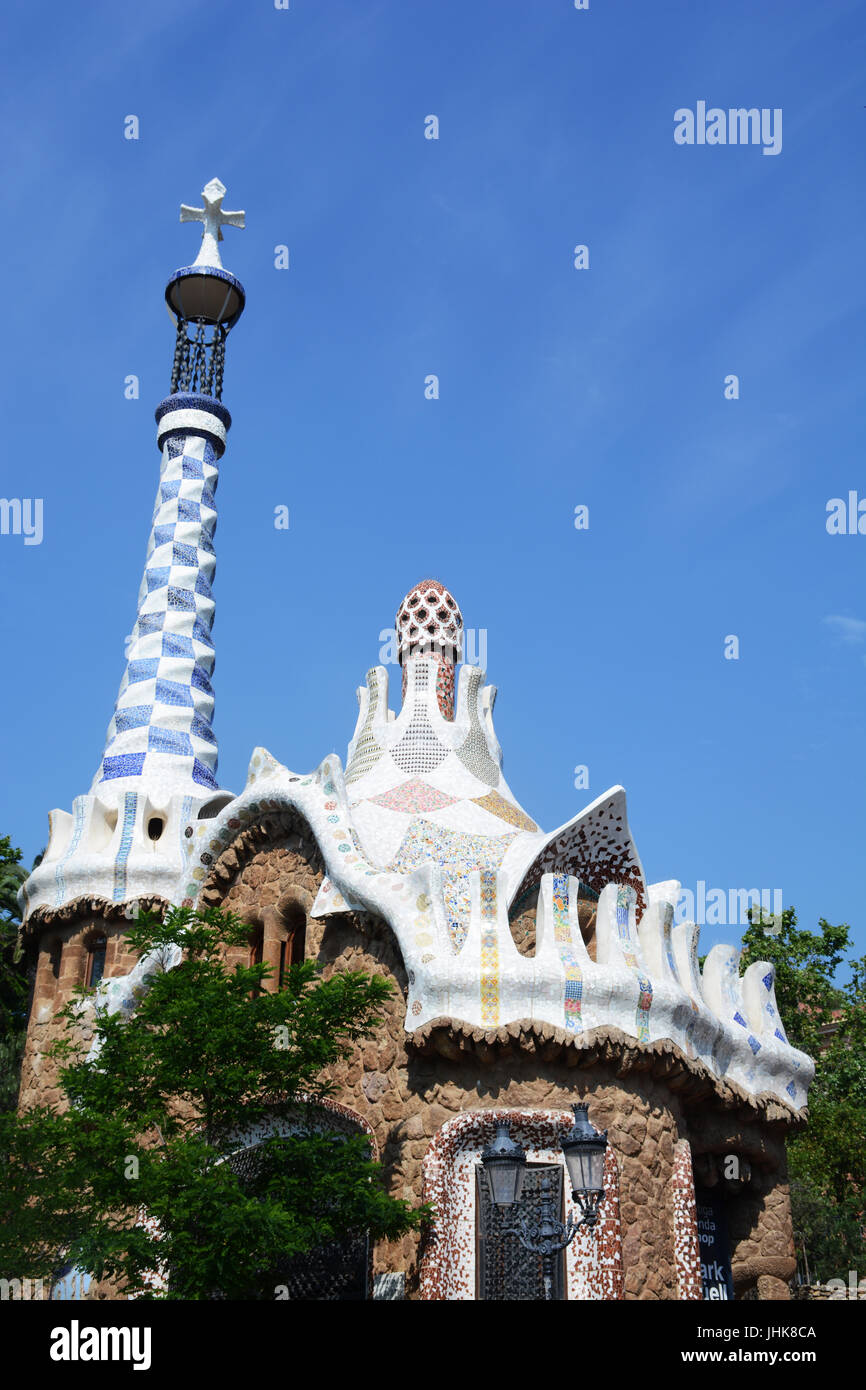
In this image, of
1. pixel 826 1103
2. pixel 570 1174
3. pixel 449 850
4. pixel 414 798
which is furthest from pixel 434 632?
pixel 826 1103

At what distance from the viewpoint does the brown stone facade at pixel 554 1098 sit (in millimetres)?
9594

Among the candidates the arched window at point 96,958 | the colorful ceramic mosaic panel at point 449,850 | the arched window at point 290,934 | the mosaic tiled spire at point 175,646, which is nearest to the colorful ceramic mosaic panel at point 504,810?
the colorful ceramic mosaic panel at point 449,850

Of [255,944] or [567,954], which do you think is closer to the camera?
[567,954]

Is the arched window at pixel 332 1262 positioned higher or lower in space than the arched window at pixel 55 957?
lower

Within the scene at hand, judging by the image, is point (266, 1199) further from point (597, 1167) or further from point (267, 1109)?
point (597, 1167)

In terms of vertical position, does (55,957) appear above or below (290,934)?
above

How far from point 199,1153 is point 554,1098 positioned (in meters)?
2.52

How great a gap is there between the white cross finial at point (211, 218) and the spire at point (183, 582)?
0.02 meters

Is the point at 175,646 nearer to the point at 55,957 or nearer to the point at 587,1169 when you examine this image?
the point at 55,957

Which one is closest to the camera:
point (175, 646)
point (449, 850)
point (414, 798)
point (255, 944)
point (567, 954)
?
point (567, 954)

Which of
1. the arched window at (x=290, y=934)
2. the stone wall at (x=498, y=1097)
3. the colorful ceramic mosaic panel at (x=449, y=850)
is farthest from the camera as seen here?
the arched window at (x=290, y=934)

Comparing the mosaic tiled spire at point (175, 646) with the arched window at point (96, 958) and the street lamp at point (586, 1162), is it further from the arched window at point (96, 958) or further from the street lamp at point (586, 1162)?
the street lamp at point (586, 1162)

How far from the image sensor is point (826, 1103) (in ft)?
64.3
